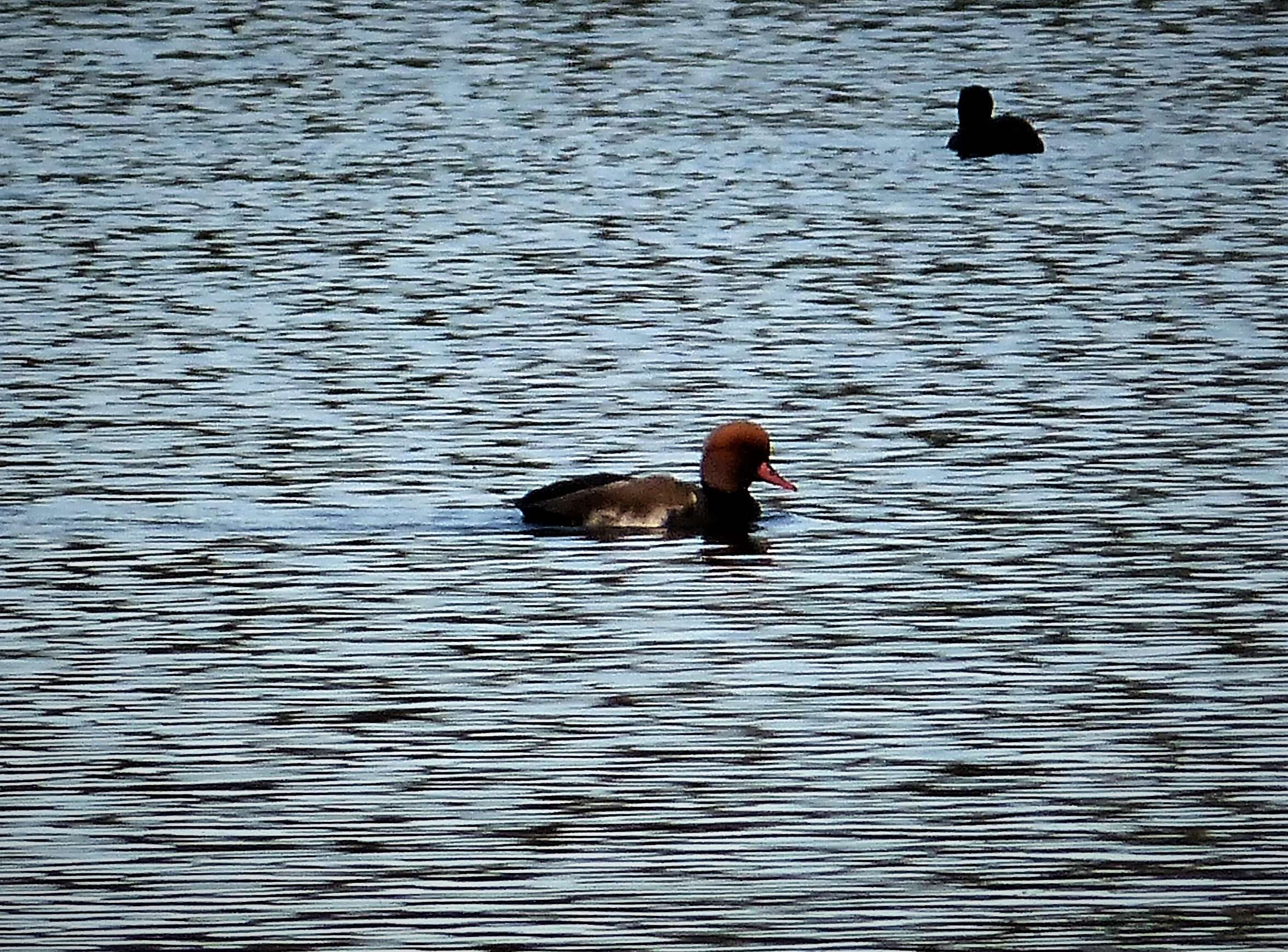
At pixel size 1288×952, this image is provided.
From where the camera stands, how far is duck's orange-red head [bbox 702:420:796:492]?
18297mm

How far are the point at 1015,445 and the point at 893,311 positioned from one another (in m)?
6.01

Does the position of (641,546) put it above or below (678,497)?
below

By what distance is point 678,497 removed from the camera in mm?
18156

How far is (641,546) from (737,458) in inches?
36.7

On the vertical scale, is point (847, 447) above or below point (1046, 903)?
below

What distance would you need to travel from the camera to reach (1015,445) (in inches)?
787

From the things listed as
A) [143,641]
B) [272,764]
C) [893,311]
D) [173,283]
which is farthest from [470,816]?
[173,283]

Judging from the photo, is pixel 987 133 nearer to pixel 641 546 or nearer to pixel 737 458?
pixel 737 458

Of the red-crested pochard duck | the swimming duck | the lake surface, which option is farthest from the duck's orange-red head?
the swimming duck

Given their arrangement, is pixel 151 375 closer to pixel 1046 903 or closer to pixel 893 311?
pixel 893 311

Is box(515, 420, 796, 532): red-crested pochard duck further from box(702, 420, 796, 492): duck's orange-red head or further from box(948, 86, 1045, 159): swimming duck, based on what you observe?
box(948, 86, 1045, 159): swimming duck

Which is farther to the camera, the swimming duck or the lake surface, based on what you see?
the swimming duck

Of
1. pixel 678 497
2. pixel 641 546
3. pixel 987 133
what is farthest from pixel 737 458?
pixel 987 133

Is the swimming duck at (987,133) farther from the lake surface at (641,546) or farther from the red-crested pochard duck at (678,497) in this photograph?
the red-crested pochard duck at (678,497)
